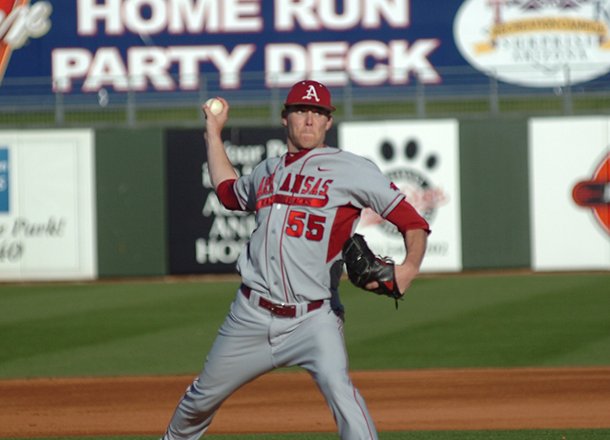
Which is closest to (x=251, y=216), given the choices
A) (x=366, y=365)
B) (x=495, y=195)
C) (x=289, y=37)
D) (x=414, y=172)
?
(x=414, y=172)

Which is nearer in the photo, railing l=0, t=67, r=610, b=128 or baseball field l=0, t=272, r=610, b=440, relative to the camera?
baseball field l=0, t=272, r=610, b=440

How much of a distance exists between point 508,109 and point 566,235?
15.1 ft

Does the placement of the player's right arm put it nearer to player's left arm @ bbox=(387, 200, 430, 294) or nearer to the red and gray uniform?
the red and gray uniform

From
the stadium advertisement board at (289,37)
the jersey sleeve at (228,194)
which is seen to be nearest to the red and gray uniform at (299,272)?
the jersey sleeve at (228,194)

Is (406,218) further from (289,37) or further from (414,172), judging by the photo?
(289,37)

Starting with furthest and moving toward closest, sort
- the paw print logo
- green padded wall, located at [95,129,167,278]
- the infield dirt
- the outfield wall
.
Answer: green padded wall, located at [95,129,167,278], the paw print logo, the outfield wall, the infield dirt

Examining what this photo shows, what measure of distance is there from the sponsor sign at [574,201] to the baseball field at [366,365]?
4.31ft

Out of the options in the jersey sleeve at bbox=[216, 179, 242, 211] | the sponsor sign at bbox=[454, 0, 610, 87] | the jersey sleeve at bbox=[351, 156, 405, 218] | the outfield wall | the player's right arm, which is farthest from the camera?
the sponsor sign at bbox=[454, 0, 610, 87]

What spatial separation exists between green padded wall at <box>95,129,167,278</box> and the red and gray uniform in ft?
41.9

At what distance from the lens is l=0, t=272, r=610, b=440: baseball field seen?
24.9 feet

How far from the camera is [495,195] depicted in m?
17.6

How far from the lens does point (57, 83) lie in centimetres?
2012

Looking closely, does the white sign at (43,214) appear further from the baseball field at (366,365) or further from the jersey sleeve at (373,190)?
the jersey sleeve at (373,190)

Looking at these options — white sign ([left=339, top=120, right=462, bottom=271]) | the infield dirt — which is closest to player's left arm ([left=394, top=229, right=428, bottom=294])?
the infield dirt
